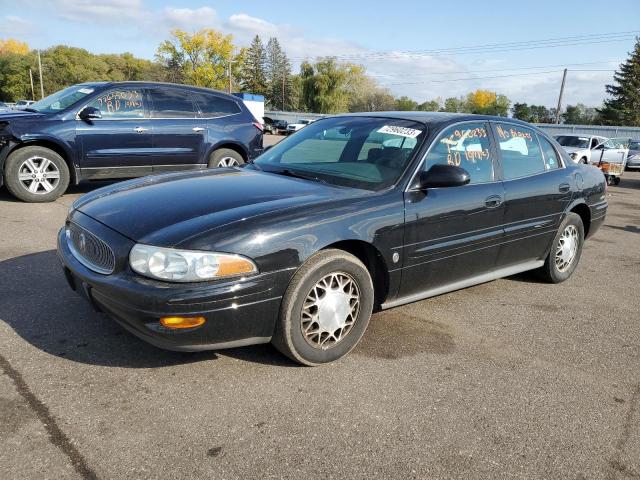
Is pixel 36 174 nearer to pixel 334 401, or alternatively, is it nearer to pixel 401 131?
pixel 401 131

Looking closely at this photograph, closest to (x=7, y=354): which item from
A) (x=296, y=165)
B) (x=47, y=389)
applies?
(x=47, y=389)

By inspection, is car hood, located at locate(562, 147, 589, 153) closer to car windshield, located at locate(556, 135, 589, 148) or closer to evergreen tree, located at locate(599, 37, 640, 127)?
car windshield, located at locate(556, 135, 589, 148)

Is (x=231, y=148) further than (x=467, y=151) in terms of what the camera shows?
Yes

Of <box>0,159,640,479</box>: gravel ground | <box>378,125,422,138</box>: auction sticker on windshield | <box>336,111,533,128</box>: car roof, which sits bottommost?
<box>0,159,640,479</box>: gravel ground

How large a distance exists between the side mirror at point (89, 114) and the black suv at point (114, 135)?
0.5 inches

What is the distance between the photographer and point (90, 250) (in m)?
3.10

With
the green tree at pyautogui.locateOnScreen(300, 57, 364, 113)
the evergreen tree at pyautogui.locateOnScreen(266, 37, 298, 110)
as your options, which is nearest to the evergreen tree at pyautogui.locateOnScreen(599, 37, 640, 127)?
the green tree at pyautogui.locateOnScreen(300, 57, 364, 113)

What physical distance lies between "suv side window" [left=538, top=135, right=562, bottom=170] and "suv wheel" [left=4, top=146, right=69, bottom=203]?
6.24 meters

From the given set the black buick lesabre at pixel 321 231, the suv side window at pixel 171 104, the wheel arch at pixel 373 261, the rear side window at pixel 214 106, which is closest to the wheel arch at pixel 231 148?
the rear side window at pixel 214 106

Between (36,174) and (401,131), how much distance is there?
5727 mm

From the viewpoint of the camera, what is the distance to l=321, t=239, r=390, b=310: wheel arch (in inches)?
129

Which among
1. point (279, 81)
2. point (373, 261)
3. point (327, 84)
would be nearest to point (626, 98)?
point (327, 84)

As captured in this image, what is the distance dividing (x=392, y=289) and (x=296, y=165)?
125cm

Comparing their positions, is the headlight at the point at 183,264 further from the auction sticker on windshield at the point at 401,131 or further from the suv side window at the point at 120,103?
the suv side window at the point at 120,103
